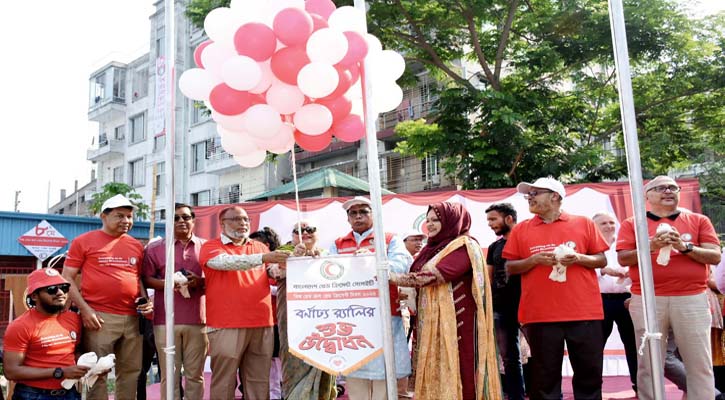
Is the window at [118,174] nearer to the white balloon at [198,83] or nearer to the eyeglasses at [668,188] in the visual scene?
the white balloon at [198,83]

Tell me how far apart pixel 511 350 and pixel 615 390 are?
5.86ft

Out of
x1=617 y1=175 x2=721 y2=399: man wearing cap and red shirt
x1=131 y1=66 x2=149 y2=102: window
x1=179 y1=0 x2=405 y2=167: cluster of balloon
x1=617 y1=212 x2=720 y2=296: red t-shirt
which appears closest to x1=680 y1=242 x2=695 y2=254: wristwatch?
x1=617 y1=175 x2=721 y2=399: man wearing cap and red shirt

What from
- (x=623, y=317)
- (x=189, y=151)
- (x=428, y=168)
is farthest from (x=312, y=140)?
(x=189, y=151)

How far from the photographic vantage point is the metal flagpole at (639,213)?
127 inches

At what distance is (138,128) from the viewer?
31.5m

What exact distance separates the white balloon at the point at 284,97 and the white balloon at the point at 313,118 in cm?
5

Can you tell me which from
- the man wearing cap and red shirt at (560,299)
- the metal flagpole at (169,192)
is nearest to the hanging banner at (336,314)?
the metal flagpole at (169,192)

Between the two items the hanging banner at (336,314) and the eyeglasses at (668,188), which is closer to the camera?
the hanging banner at (336,314)

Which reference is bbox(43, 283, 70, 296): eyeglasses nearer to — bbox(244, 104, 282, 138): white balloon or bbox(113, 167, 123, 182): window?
bbox(244, 104, 282, 138): white balloon

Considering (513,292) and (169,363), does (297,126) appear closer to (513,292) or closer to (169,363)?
(169,363)

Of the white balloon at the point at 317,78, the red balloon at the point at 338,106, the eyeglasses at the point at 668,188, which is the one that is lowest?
the eyeglasses at the point at 668,188

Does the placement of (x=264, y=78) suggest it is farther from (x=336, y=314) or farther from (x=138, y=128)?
(x=138, y=128)

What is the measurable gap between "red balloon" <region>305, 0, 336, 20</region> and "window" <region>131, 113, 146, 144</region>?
29048 millimetres

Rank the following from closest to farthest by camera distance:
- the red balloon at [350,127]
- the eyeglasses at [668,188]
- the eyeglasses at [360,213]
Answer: the red balloon at [350,127] → the eyeglasses at [668,188] → the eyeglasses at [360,213]
